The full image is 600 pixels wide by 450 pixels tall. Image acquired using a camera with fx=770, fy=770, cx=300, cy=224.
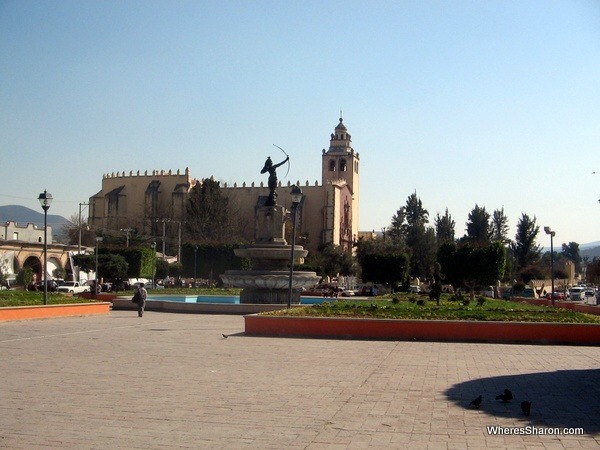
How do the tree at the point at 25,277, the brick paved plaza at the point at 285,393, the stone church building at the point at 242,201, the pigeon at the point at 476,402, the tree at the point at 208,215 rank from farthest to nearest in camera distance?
1. the stone church building at the point at 242,201
2. the tree at the point at 208,215
3. the tree at the point at 25,277
4. the pigeon at the point at 476,402
5. the brick paved plaza at the point at 285,393

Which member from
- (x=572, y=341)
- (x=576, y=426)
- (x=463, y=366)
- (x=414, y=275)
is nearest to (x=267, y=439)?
(x=576, y=426)

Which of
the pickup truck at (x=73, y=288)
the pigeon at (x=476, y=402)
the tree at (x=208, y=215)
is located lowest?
the pickup truck at (x=73, y=288)

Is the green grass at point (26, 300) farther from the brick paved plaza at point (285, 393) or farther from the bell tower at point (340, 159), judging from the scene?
the bell tower at point (340, 159)

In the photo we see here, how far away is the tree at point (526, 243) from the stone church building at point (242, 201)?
22.1 metres

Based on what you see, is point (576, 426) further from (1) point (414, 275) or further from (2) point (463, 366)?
(1) point (414, 275)

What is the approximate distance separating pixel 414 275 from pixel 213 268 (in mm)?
21136

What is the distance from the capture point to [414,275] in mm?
75062

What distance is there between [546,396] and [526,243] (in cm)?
6636

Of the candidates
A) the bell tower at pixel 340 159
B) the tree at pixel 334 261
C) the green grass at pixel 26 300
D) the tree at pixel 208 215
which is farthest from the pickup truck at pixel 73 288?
the bell tower at pixel 340 159

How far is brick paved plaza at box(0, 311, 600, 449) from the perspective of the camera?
23.3 feet

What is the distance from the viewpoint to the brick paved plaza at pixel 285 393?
7.11m

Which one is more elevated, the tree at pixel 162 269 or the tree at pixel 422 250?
the tree at pixel 422 250

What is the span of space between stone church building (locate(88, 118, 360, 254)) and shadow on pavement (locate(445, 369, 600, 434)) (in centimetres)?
7378

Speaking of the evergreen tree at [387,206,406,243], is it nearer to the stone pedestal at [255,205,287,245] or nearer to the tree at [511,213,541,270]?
the tree at [511,213,541,270]
